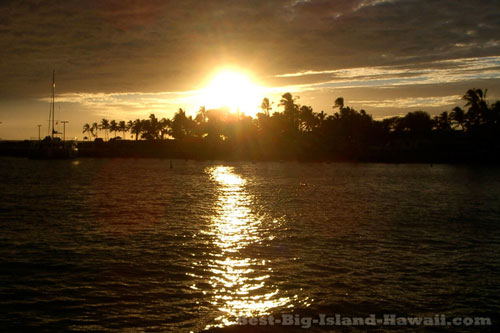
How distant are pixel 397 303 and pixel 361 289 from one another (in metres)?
1.35

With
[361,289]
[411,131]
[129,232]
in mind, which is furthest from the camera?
[411,131]

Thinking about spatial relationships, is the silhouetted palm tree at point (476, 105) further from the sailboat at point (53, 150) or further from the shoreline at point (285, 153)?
the sailboat at point (53, 150)

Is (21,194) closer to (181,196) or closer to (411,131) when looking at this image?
(181,196)

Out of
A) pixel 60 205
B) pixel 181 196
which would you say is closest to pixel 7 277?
pixel 60 205

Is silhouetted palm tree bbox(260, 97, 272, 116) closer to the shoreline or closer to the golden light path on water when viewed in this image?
the shoreline

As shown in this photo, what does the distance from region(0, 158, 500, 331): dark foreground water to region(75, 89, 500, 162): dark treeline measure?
94139mm

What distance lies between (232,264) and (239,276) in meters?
1.61

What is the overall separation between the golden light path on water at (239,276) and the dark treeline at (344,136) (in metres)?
105

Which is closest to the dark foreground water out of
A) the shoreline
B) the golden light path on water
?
the golden light path on water

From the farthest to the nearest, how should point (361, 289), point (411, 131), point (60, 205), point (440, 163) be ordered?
1. point (411, 131)
2. point (440, 163)
3. point (60, 205)
4. point (361, 289)

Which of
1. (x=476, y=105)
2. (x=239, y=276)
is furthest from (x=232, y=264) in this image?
(x=476, y=105)

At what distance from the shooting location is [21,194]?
4025cm

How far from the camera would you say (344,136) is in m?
132

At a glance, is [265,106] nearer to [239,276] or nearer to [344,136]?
[344,136]
